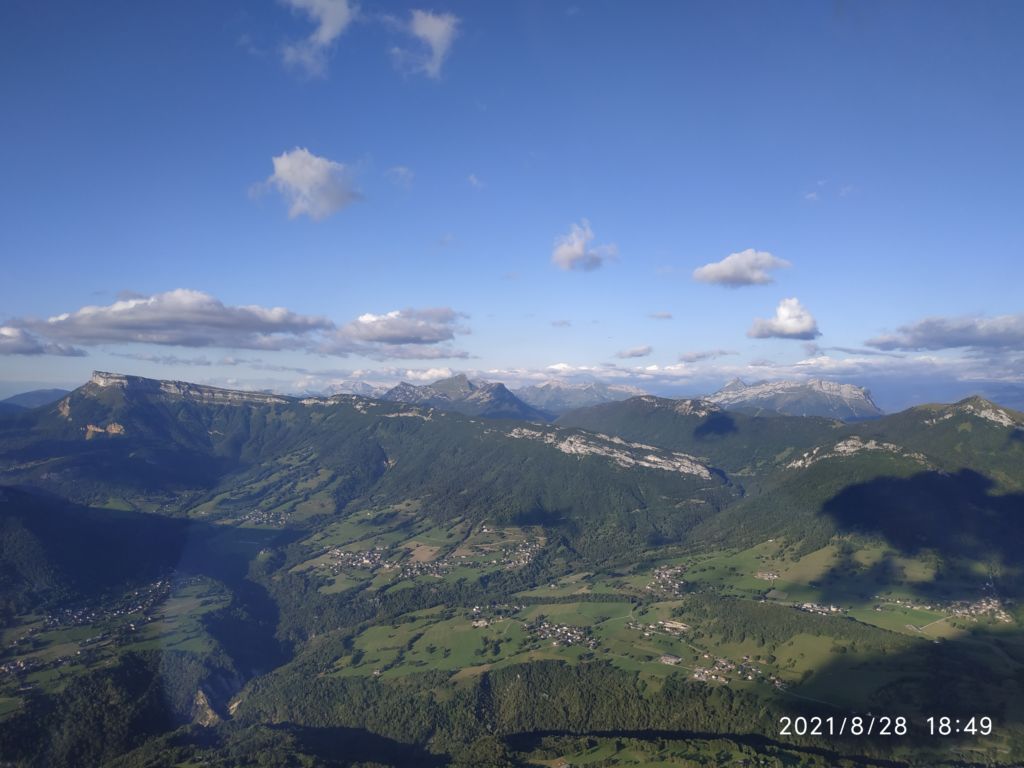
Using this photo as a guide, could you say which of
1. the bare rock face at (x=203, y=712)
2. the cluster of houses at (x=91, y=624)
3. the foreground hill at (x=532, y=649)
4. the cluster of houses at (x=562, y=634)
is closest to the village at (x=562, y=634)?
the cluster of houses at (x=562, y=634)

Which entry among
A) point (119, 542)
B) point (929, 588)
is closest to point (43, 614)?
point (119, 542)

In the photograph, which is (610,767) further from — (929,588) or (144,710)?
(929,588)

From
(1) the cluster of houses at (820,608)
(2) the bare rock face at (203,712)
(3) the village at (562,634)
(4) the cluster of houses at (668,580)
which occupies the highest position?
(1) the cluster of houses at (820,608)

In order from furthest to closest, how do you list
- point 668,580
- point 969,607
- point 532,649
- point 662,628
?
point 668,580 → point 662,628 → point 969,607 → point 532,649

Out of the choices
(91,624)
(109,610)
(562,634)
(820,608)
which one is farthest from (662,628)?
(109,610)

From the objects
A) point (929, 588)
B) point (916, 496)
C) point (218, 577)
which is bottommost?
point (218, 577)

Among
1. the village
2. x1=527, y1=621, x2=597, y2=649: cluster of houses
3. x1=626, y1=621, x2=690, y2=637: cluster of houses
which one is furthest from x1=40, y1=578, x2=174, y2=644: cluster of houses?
x1=626, y1=621, x2=690, y2=637: cluster of houses

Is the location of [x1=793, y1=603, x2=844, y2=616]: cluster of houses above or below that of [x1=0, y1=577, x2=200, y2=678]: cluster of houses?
above

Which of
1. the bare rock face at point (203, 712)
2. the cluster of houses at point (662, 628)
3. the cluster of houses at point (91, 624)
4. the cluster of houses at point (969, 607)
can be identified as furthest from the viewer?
the cluster of houses at point (662, 628)

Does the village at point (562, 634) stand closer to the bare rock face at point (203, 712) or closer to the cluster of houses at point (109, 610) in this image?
the bare rock face at point (203, 712)

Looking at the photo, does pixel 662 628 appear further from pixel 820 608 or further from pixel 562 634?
pixel 820 608

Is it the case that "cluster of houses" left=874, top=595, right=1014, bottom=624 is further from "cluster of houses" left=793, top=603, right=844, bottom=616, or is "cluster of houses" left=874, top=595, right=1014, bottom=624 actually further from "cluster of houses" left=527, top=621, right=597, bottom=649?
"cluster of houses" left=527, top=621, right=597, bottom=649
